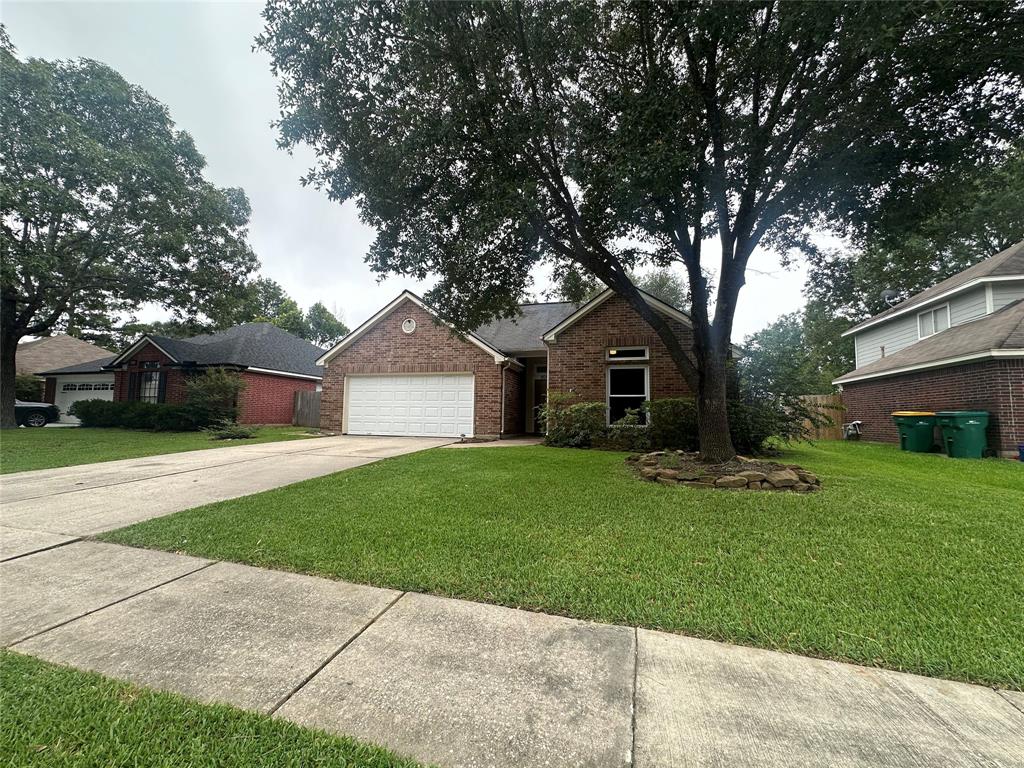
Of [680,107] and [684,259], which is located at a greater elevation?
[680,107]

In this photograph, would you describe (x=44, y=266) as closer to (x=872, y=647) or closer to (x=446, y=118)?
(x=446, y=118)

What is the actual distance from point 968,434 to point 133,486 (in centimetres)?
1554

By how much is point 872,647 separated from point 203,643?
3431 mm

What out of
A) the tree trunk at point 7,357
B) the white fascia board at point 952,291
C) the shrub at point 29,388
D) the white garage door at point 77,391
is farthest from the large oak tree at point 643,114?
the shrub at point 29,388

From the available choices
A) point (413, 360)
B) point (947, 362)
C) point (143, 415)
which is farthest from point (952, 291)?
point (143, 415)

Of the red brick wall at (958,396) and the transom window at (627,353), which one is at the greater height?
the transom window at (627,353)

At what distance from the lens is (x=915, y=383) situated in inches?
472

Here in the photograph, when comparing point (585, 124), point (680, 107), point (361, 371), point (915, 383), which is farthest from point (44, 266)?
point (915, 383)

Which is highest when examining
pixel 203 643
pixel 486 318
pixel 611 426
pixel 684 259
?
pixel 684 259

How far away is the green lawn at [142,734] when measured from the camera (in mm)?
1453

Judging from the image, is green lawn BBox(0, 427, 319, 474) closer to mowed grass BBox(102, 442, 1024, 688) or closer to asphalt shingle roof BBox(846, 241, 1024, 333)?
mowed grass BBox(102, 442, 1024, 688)

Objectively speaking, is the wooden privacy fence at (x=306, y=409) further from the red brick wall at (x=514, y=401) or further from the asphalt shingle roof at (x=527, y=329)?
the red brick wall at (x=514, y=401)

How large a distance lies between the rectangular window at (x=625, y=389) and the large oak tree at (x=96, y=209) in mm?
15046

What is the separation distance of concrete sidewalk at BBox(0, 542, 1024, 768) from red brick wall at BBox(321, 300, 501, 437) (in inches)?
421
